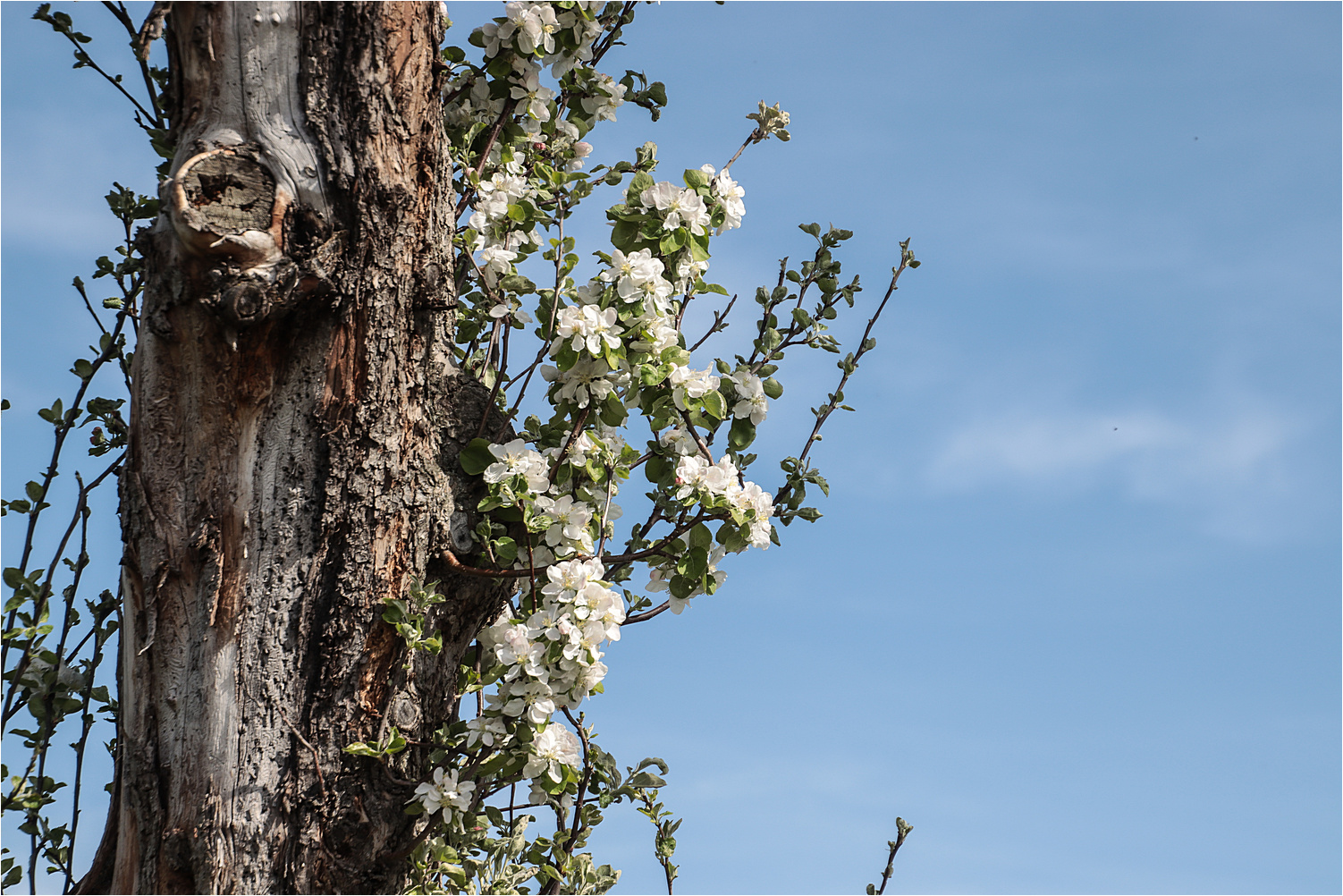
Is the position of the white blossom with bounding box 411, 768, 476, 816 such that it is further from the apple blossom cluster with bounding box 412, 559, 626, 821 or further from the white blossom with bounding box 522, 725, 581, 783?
the white blossom with bounding box 522, 725, 581, 783

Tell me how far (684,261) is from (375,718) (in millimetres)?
1431

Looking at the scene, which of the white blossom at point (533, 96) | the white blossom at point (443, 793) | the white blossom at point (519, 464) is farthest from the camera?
the white blossom at point (533, 96)

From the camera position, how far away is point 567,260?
275 cm

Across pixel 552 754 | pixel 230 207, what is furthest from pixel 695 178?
pixel 552 754

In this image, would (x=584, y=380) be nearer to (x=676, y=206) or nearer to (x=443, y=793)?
(x=676, y=206)

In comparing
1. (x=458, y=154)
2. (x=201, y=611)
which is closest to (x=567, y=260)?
(x=458, y=154)

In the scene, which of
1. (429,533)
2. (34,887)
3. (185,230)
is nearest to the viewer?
(185,230)

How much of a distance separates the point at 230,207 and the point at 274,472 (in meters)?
0.62

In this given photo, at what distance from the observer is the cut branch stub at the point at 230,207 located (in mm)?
2357

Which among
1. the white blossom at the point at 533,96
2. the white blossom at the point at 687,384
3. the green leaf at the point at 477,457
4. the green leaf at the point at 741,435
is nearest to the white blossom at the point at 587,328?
the white blossom at the point at 687,384

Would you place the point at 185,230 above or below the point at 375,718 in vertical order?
above

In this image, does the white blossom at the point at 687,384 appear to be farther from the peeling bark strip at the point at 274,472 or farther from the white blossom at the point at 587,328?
the peeling bark strip at the point at 274,472

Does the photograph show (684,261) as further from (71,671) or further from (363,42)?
(71,671)


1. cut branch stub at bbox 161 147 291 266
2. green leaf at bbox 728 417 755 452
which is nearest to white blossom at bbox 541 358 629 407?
green leaf at bbox 728 417 755 452
